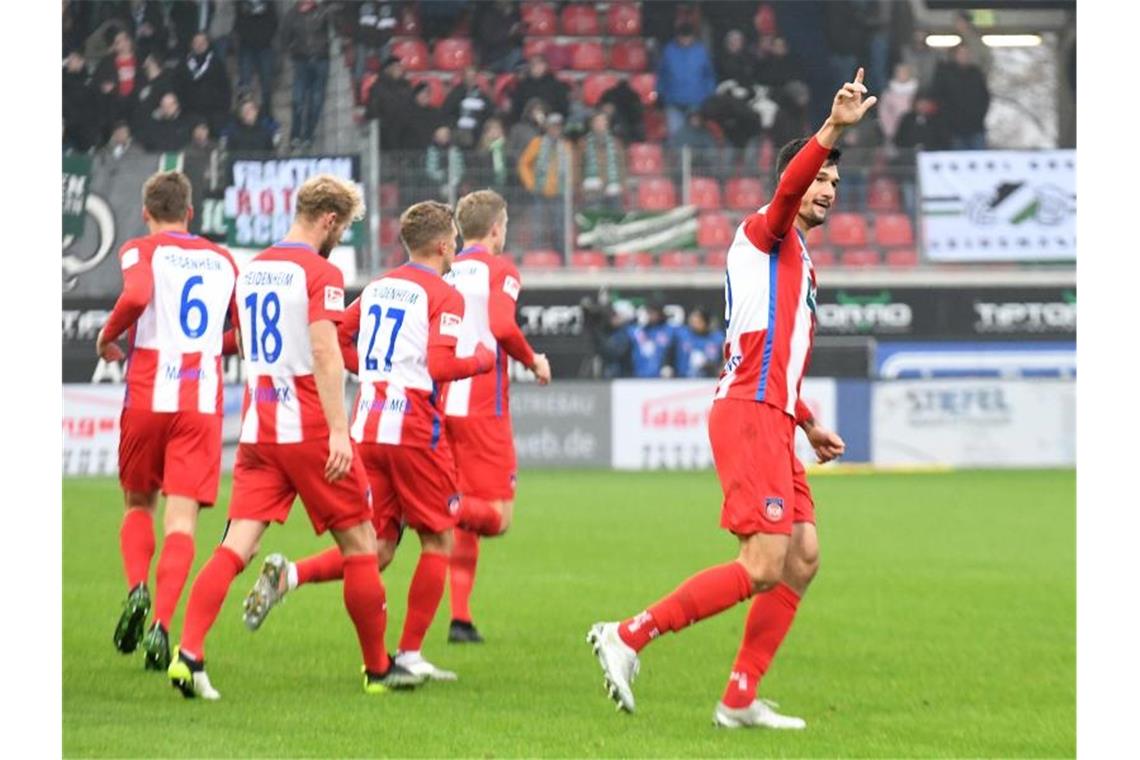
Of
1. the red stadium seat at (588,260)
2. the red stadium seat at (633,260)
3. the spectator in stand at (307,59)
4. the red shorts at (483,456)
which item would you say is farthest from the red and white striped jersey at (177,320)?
the spectator in stand at (307,59)

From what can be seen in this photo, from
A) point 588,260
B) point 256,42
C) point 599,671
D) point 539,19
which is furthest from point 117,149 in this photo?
point 599,671

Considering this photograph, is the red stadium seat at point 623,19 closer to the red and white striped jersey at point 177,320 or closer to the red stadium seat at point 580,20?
the red stadium seat at point 580,20

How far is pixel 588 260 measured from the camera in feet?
86.5

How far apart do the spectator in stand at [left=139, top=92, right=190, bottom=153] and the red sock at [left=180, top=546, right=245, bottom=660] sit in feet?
65.7

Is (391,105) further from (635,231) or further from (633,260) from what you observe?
(633,260)

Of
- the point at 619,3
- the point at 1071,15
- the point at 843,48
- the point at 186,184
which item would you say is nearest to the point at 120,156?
the point at 619,3

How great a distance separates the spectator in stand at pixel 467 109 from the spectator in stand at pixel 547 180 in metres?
1.10

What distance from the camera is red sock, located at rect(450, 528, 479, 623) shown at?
943 cm

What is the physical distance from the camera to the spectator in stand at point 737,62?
95.1 feet

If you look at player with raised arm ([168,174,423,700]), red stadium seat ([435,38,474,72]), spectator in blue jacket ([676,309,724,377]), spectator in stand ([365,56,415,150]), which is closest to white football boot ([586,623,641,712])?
player with raised arm ([168,174,423,700])

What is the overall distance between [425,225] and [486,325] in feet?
4.52

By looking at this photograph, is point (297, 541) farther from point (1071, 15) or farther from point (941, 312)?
point (1071, 15)

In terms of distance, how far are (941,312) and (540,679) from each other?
1961 cm

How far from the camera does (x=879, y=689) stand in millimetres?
7711
